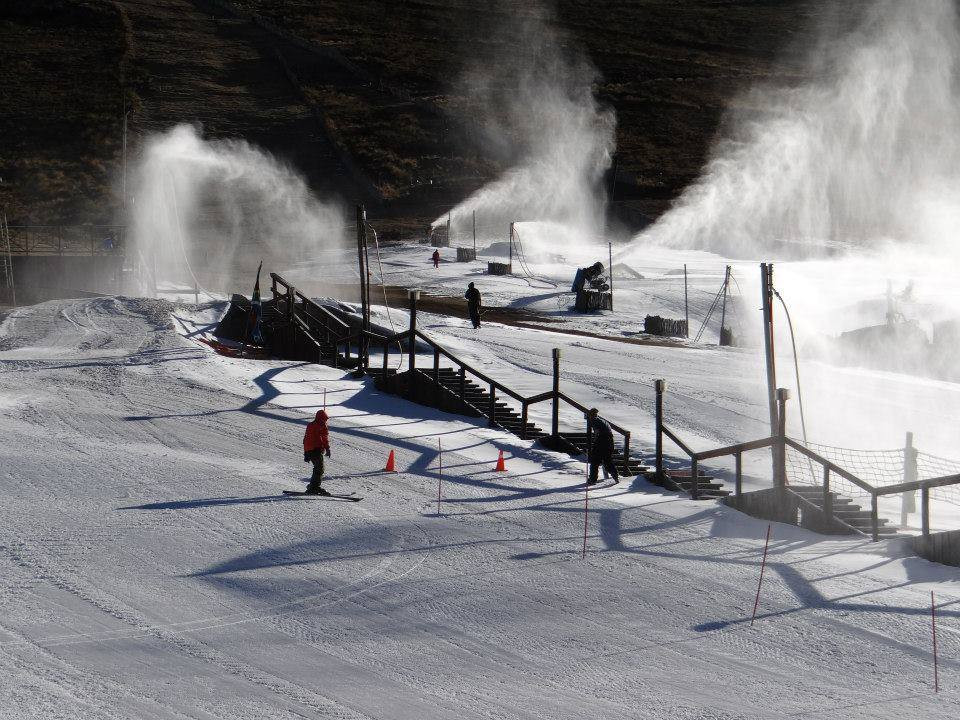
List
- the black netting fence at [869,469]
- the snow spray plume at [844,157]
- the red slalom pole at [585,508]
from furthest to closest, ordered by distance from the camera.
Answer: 1. the snow spray plume at [844,157]
2. the black netting fence at [869,469]
3. the red slalom pole at [585,508]

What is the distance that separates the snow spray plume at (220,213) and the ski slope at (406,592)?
2244cm

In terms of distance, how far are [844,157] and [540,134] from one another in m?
21.3

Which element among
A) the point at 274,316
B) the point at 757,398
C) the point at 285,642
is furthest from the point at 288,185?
the point at 285,642

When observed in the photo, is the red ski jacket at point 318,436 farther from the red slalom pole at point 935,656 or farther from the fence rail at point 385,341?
the red slalom pole at point 935,656

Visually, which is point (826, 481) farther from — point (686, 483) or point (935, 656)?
point (935, 656)

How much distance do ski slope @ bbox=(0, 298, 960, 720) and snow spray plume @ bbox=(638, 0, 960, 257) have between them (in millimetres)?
41203

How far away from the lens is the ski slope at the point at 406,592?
8.55 meters

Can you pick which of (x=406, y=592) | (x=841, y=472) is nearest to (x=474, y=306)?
(x=841, y=472)

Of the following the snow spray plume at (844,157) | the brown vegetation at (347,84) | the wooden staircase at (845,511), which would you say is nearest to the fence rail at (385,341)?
the wooden staircase at (845,511)

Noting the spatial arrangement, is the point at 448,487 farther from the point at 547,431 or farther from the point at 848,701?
the point at 848,701

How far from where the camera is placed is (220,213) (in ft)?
200

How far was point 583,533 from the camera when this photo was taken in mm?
13234

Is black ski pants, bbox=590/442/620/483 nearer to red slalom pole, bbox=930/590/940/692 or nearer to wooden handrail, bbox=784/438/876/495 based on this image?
wooden handrail, bbox=784/438/876/495

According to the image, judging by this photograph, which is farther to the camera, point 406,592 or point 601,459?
point 601,459
